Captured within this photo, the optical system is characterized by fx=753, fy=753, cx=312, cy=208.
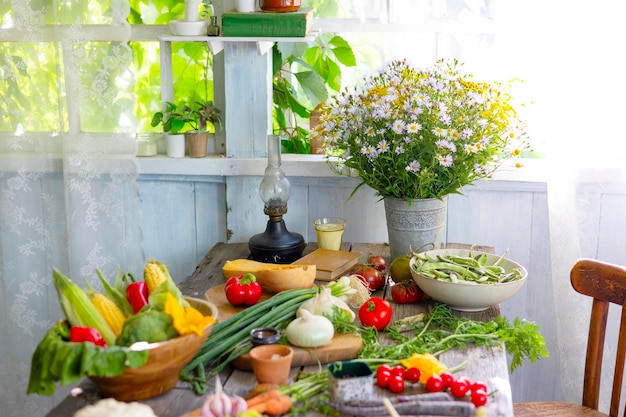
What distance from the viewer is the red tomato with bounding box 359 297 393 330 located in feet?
6.07

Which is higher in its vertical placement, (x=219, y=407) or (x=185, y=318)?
(x=185, y=318)

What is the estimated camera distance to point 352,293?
6.53 feet

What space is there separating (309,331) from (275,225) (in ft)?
2.36

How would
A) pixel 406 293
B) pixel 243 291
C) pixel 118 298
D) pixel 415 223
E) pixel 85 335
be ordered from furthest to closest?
pixel 415 223, pixel 406 293, pixel 243 291, pixel 118 298, pixel 85 335

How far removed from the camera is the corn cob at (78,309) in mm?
1487

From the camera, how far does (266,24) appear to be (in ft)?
7.84

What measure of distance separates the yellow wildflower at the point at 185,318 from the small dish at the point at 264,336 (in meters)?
0.17

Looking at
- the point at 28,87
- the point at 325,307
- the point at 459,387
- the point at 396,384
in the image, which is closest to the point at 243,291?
the point at 325,307

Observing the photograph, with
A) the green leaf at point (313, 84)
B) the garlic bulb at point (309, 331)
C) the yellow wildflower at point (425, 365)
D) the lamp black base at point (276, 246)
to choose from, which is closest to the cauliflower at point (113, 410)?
the garlic bulb at point (309, 331)

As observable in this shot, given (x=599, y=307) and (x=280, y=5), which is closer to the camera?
(x=599, y=307)

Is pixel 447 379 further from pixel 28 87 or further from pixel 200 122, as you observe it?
pixel 28 87

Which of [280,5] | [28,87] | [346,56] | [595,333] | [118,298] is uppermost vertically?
[280,5]

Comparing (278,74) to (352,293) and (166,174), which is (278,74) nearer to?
(166,174)

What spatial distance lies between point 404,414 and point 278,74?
158cm
